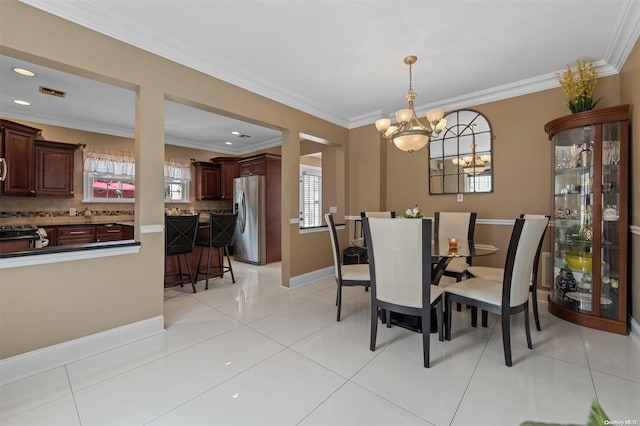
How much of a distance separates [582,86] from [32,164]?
276 inches

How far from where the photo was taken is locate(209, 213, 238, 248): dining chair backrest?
3817 millimetres

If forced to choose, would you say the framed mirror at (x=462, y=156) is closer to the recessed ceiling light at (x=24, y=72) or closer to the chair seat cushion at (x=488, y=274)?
the chair seat cushion at (x=488, y=274)

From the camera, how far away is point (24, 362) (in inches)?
70.9

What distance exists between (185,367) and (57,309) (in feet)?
3.38

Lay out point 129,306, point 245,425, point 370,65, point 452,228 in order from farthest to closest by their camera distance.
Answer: point 452,228 < point 370,65 < point 129,306 < point 245,425

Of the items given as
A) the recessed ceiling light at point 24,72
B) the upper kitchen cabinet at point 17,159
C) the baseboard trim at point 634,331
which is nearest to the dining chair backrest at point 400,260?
the baseboard trim at point 634,331

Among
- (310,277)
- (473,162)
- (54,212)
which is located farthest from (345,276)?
(54,212)

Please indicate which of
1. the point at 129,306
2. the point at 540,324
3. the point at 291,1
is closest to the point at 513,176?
the point at 540,324

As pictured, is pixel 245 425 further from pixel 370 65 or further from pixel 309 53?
pixel 370 65

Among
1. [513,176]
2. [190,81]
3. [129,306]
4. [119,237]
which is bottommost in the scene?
[129,306]

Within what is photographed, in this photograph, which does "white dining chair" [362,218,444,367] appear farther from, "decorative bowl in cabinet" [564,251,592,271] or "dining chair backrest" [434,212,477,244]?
"decorative bowl in cabinet" [564,251,592,271]

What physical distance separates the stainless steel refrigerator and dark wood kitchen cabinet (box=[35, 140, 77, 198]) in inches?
109

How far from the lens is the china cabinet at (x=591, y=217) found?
239 cm

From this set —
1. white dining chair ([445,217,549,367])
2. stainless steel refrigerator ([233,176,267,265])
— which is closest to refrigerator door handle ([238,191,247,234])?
stainless steel refrigerator ([233,176,267,265])
